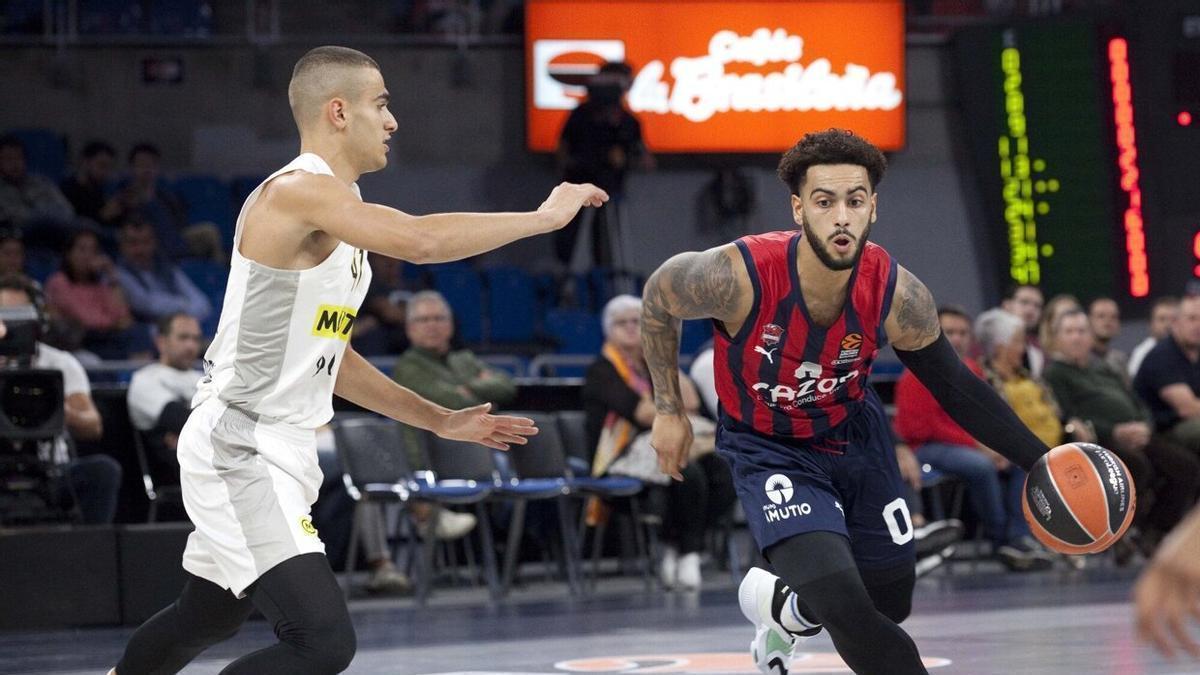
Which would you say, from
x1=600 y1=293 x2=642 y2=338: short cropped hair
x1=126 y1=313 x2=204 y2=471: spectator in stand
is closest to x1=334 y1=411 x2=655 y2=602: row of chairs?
x1=600 y1=293 x2=642 y2=338: short cropped hair

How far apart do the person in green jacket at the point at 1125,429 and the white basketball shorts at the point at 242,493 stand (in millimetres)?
7977

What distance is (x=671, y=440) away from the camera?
Result: 4.80 meters

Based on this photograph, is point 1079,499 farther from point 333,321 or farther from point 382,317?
point 382,317

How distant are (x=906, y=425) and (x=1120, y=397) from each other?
1.68 m

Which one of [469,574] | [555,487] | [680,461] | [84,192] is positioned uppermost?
[84,192]

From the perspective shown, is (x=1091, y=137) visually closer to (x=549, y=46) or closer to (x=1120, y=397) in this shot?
(x=1120, y=397)

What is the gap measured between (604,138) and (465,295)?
1.84m

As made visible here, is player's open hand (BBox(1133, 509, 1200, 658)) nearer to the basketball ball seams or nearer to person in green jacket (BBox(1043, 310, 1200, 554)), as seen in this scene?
the basketball ball seams

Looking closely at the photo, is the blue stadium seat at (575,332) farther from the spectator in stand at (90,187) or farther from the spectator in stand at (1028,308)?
the spectator in stand at (90,187)

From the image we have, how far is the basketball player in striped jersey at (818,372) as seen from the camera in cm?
460

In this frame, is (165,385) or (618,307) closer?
(165,385)

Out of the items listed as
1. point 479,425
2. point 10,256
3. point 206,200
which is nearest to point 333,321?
point 479,425

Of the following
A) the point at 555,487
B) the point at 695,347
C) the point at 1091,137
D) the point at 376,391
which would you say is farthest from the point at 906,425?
the point at 376,391

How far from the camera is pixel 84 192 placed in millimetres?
12680
